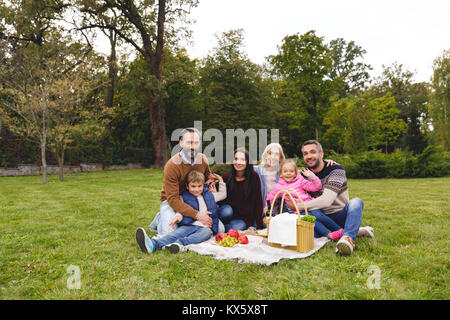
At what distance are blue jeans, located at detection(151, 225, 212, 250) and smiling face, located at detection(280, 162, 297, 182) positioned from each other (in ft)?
4.36

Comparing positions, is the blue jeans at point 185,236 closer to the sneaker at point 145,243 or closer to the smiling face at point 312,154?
the sneaker at point 145,243

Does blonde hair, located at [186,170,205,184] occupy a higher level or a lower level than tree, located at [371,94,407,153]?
lower

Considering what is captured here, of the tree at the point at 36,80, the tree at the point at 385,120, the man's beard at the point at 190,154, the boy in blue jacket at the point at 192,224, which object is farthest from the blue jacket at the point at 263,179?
the tree at the point at 385,120

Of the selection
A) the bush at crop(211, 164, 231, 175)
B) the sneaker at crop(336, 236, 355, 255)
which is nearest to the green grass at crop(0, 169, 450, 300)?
the sneaker at crop(336, 236, 355, 255)

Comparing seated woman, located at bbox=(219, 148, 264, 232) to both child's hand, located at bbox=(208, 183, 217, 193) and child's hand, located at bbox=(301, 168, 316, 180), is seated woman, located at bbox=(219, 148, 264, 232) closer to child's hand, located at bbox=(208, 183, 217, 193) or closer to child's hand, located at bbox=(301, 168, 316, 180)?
child's hand, located at bbox=(208, 183, 217, 193)

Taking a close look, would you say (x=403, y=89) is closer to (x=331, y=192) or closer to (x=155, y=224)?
(x=331, y=192)

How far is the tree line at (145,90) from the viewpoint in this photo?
1384 centimetres

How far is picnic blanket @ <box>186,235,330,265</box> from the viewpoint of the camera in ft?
10.6

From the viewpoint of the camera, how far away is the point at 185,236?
12.8ft

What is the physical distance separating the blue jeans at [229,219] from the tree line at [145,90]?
11.9m

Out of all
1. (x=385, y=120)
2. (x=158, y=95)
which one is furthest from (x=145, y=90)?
(x=385, y=120)
